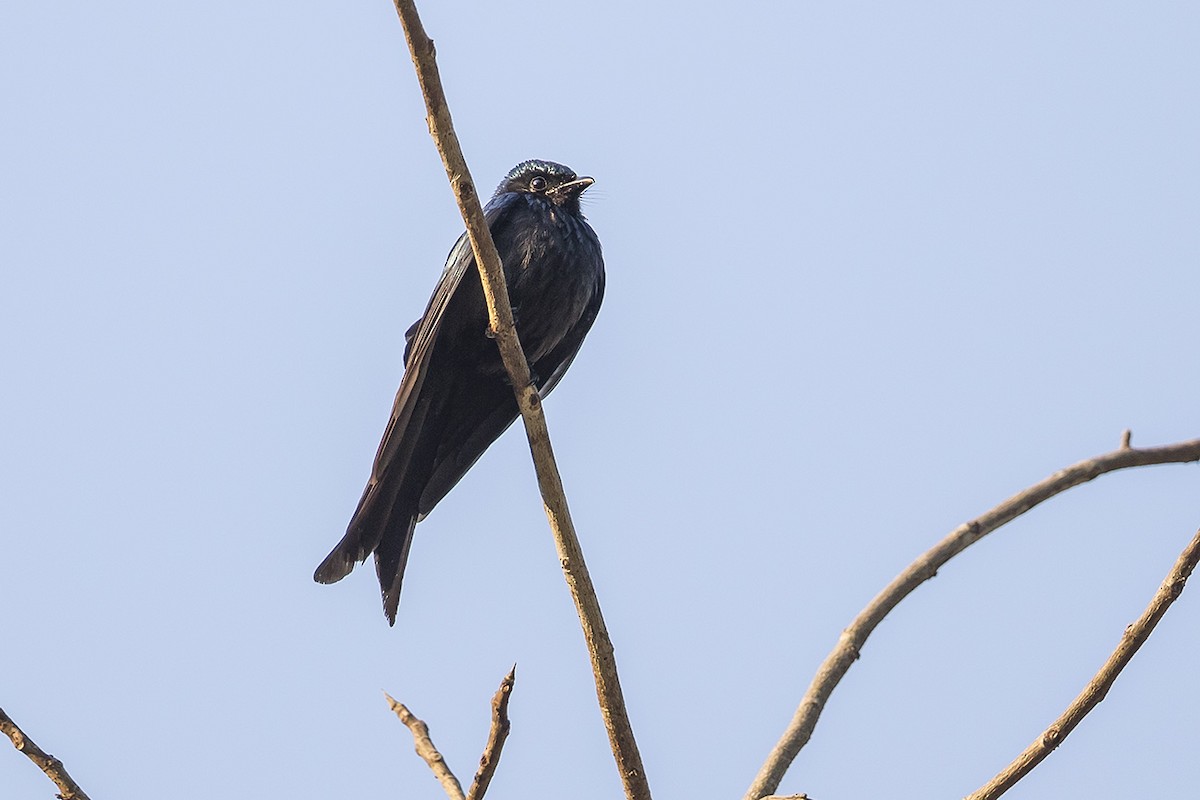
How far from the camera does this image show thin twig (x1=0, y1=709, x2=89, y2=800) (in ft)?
8.98

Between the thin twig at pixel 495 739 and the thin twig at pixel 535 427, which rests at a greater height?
the thin twig at pixel 535 427

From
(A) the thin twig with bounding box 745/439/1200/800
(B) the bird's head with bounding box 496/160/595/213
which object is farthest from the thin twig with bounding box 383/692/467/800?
(B) the bird's head with bounding box 496/160/595/213

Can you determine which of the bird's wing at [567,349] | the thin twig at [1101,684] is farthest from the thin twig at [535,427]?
the bird's wing at [567,349]

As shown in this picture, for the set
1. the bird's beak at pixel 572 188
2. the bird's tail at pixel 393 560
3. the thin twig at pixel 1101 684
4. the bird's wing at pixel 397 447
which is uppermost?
the bird's beak at pixel 572 188

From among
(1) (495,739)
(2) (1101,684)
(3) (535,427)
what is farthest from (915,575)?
(3) (535,427)

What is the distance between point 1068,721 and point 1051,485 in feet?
1.76

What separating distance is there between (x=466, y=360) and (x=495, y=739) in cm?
284

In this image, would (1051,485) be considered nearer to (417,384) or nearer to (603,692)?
(603,692)

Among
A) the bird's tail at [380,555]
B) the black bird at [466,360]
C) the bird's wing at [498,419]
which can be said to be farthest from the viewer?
the bird's wing at [498,419]

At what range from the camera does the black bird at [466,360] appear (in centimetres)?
514

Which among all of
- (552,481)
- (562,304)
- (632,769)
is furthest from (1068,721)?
(562,304)

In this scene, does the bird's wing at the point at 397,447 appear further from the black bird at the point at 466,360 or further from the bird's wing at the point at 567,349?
the bird's wing at the point at 567,349

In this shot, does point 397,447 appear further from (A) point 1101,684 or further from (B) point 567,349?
(A) point 1101,684

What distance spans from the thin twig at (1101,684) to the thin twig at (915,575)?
31cm
